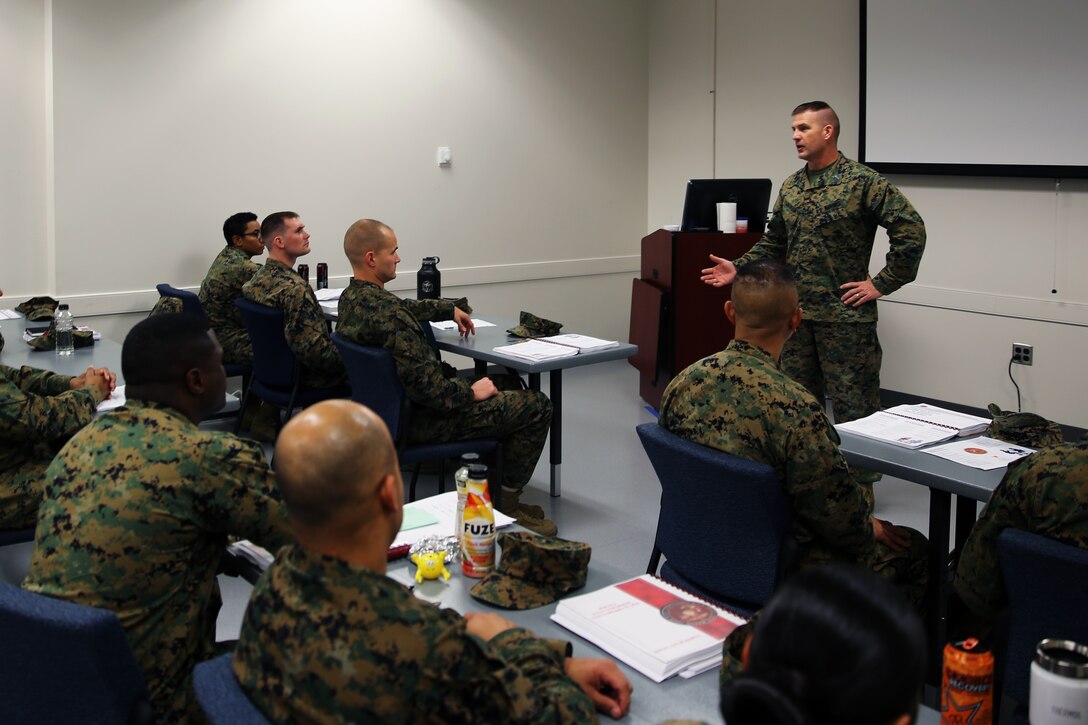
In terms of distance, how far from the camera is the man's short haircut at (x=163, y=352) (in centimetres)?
204

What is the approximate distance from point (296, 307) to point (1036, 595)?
3494 mm

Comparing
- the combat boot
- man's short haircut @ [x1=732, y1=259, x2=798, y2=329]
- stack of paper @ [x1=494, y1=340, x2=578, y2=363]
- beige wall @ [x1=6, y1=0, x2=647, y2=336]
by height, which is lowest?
the combat boot

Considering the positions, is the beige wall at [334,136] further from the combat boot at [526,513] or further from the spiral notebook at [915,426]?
the spiral notebook at [915,426]

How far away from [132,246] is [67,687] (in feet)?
15.0

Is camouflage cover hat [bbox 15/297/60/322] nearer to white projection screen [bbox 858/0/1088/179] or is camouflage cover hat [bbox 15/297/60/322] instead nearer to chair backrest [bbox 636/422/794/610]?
chair backrest [bbox 636/422/794/610]

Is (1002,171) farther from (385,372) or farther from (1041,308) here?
(385,372)

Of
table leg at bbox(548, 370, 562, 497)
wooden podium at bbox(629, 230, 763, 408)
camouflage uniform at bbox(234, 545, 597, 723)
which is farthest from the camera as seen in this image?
wooden podium at bbox(629, 230, 763, 408)

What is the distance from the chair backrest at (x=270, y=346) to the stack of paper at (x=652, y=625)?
10.5ft

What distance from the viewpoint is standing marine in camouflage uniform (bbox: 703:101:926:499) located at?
4.36m

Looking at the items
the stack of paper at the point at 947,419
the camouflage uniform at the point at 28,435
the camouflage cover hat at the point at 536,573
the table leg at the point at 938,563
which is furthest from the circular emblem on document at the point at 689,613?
the camouflage uniform at the point at 28,435

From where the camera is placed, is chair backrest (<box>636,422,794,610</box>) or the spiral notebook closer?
chair backrest (<box>636,422,794,610</box>)

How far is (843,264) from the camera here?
4.49 m

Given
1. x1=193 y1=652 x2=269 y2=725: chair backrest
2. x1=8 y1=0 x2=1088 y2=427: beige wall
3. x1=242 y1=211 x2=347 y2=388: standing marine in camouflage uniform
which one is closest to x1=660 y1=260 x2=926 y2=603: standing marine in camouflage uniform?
x1=193 y1=652 x2=269 y2=725: chair backrest

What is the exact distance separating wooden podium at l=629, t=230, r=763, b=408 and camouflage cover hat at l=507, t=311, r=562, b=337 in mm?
1314
